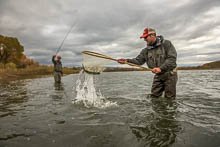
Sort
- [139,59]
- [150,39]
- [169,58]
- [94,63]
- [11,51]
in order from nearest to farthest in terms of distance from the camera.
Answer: [169,58]
[150,39]
[94,63]
[139,59]
[11,51]

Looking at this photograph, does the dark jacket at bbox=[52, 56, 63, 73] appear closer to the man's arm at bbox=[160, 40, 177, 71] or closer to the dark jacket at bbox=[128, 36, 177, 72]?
the dark jacket at bbox=[128, 36, 177, 72]

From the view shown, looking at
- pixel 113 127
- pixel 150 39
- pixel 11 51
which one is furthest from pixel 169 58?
pixel 11 51

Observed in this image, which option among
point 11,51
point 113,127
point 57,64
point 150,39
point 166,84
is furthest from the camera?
point 11,51

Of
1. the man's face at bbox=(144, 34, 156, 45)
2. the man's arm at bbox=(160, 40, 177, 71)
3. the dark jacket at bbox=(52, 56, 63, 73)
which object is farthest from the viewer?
the dark jacket at bbox=(52, 56, 63, 73)

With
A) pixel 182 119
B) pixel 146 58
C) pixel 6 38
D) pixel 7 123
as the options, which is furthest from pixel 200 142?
pixel 6 38

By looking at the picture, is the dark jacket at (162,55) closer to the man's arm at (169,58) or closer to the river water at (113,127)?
the man's arm at (169,58)

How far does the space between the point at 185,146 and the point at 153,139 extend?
661 millimetres

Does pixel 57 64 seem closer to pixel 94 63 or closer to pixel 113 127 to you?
pixel 94 63

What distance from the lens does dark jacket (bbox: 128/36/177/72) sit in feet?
23.4

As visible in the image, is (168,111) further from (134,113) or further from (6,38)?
(6,38)

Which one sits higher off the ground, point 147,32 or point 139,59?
point 147,32

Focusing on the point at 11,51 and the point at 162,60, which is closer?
the point at 162,60

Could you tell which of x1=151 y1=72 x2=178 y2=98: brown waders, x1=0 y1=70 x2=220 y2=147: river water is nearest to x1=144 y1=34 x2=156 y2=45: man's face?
x1=151 y1=72 x2=178 y2=98: brown waders

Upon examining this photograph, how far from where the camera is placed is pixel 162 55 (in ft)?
24.4
